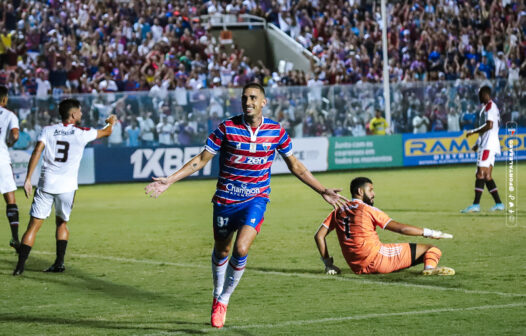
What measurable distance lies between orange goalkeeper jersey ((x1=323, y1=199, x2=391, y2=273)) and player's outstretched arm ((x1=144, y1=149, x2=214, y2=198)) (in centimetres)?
244

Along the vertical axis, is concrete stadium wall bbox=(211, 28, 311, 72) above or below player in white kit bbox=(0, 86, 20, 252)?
above

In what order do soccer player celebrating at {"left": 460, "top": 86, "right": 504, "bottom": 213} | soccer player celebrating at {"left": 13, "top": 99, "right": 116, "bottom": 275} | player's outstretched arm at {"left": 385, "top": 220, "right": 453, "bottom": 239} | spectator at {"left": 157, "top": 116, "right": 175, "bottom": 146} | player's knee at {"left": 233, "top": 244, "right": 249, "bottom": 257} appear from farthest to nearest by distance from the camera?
spectator at {"left": 157, "top": 116, "right": 175, "bottom": 146}
soccer player celebrating at {"left": 460, "top": 86, "right": 504, "bottom": 213}
soccer player celebrating at {"left": 13, "top": 99, "right": 116, "bottom": 275}
player's outstretched arm at {"left": 385, "top": 220, "right": 453, "bottom": 239}
player's knee at {"left": 233, "top": 244, "right": 249, "bottom": 257}

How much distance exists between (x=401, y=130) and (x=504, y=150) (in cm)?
339

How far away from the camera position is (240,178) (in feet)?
26.7

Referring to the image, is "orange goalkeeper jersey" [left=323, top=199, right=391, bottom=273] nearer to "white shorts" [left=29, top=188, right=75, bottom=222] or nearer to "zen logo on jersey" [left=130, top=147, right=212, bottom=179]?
"white shorts" [left=29, top=188, right=75, bottom=222]

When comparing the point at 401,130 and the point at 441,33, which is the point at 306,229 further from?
the point at 441,33

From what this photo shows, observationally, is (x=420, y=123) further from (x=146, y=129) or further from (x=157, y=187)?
(x=157, y=187)

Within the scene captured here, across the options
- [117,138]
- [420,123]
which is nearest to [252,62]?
[420,123]

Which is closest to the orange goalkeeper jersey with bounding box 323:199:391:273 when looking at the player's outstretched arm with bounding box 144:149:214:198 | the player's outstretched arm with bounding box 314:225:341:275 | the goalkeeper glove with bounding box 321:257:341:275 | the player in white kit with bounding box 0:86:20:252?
the player's outstretched arm with bounding box 314:225:341:275

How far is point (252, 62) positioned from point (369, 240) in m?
26.1

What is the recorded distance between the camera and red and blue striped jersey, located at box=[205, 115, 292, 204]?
8.10 meters

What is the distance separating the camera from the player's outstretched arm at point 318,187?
801 centimetres

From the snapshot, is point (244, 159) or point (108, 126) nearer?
point (244, 159)

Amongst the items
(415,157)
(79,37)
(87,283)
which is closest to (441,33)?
(415,157)
